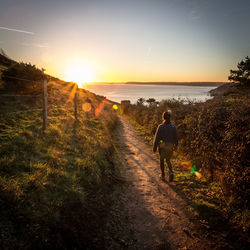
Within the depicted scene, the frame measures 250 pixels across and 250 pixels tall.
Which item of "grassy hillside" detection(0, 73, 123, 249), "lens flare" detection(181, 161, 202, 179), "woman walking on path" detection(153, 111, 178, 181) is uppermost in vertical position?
"woman walking on path" detection(153, 111, 178, 181)

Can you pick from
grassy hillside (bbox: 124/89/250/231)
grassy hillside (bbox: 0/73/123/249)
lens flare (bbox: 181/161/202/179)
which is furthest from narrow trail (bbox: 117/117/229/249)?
lens flare (bbox: 181/161/202/179)

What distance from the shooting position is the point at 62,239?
101 inches

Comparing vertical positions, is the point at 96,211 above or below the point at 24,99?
below

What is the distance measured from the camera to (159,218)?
368cm

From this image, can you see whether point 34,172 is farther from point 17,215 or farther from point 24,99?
point 24,99

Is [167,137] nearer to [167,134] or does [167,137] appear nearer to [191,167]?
[167,134]

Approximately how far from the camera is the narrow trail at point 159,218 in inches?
118

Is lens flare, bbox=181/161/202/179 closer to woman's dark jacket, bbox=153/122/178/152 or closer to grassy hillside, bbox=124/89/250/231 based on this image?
grassy hillside, bbox=124/89/250/231

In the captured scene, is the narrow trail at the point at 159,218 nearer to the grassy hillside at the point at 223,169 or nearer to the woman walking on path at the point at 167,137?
the grassy hillside at the point at 223,169

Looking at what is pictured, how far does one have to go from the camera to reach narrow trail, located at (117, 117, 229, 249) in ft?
9.82

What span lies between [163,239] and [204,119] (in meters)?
4.26

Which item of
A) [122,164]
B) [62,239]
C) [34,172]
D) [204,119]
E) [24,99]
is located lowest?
[122,164]

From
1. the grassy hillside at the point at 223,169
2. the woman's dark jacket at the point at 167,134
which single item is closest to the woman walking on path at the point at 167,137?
the woman's dark jacket at the point at 167,134

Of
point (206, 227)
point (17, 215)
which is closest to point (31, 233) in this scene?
point (17, 215)
